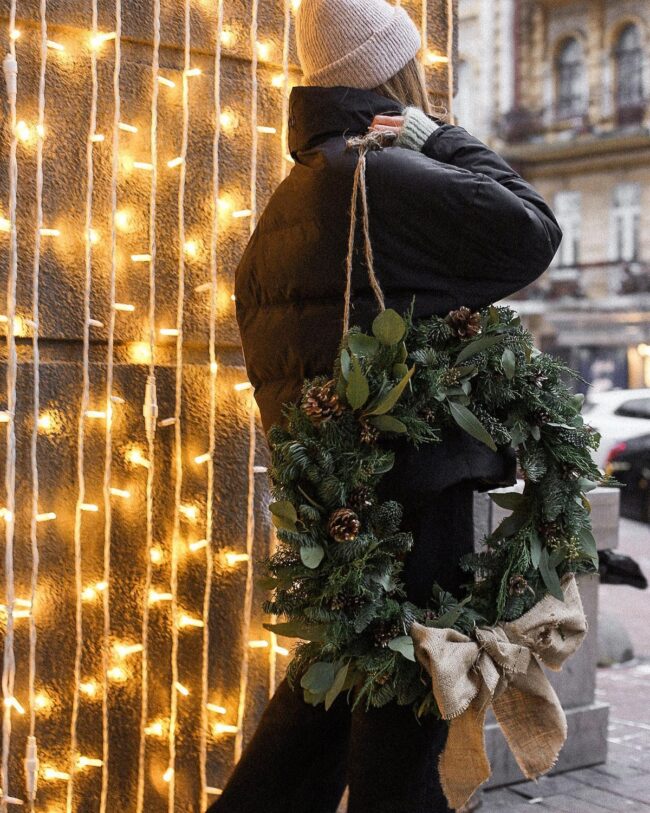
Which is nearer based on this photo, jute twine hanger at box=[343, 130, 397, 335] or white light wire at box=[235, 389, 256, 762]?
jute twine hanger at box=[343, 130, 397, 335]

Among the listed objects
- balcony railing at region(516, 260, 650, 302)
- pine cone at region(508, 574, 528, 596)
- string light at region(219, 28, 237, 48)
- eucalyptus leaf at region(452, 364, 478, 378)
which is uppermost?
balcony railing at region(516, 260, 650, 302)

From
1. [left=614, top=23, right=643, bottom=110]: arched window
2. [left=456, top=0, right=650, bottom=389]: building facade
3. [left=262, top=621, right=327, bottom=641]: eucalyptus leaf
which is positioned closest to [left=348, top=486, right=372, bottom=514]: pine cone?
[left=262, top=621, right=327, bottom=641]: eucalyptus leaf

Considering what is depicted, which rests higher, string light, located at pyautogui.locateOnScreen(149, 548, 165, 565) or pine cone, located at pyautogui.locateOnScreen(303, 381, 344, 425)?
pine cone, located at pyautogui.locateOnScreen(303, 381, 344, 425)

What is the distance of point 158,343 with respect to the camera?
9.48ft

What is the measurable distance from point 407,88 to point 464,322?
501mm

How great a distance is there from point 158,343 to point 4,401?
1.43ft

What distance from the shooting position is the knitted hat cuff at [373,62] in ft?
6.72

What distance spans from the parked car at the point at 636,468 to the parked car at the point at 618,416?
73mm

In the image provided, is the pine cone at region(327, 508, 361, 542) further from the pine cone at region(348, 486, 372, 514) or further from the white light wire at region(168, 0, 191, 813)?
the white light wire at region(168, 0, 191, 813)

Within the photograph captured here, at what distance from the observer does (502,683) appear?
6.59 feet

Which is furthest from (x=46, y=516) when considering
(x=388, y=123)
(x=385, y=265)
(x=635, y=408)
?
(x=635, y=408)

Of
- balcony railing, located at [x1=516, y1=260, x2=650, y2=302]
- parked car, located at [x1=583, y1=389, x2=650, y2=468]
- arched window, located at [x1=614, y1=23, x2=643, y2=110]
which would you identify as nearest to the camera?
parked car, located at [x1=583, y1=389, x2=650, y2=468]

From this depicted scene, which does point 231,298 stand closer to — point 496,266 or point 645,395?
point 496,266

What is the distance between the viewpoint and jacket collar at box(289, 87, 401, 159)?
2035mm
